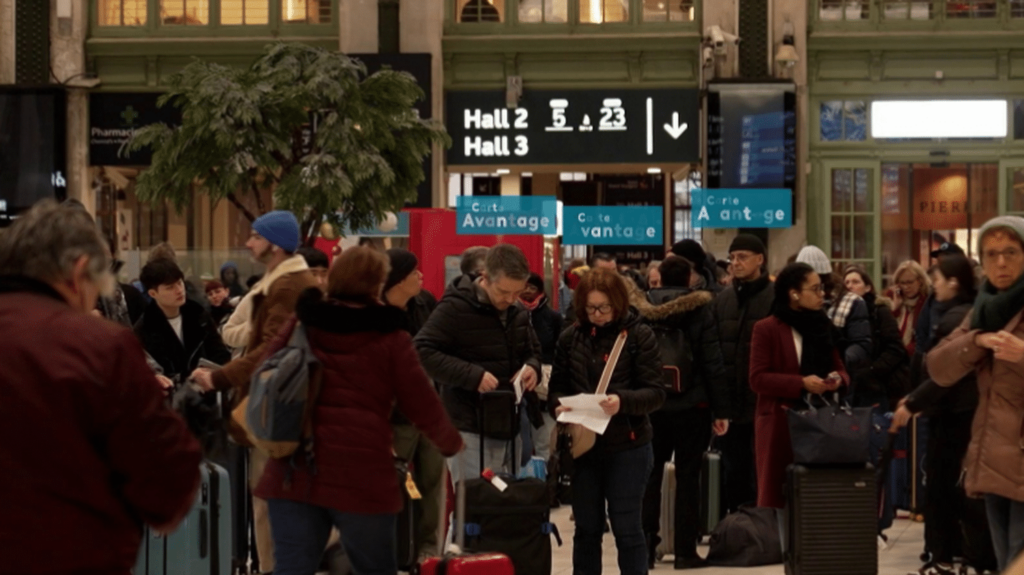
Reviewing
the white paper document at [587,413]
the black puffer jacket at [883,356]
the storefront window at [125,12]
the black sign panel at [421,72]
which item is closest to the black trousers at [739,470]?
the black puffer jacket at [883,356]

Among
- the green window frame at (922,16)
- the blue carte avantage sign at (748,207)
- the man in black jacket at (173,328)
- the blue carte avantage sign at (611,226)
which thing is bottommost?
the man in black jacket at (173,328)

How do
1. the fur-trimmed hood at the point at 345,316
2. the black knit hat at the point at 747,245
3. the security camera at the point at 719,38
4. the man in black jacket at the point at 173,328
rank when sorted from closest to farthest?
the fur-trimmed hood at the point at 345,316 → the man in black jacket at the point at 173,328 → the black knit hat at the point at 747,245 → the security camera at the point at 719,38

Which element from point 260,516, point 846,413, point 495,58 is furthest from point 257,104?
point 846,413

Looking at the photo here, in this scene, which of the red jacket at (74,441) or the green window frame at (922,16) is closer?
the red jacket at (74,441)

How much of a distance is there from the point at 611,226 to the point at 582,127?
3889 millimetres

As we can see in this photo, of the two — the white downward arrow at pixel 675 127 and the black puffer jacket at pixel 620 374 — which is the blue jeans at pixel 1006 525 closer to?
the black puffer jacket at pixel 620 374

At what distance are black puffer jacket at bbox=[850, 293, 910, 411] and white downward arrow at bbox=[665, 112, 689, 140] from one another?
42.3 feet

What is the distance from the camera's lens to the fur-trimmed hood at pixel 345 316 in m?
6.18

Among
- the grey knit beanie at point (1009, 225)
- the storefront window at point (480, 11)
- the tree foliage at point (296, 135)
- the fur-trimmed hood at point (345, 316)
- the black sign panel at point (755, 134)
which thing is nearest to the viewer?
the fur-trimmed hood at point (345, 316)

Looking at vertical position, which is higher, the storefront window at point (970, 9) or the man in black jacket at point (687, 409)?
the storefront window at point (970, 9)

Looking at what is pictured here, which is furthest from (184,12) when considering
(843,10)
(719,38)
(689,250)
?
(689,250)

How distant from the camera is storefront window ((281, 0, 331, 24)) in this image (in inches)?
971

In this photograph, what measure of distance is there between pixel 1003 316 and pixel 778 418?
2.08 m

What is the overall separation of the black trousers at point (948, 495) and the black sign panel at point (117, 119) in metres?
16.7
